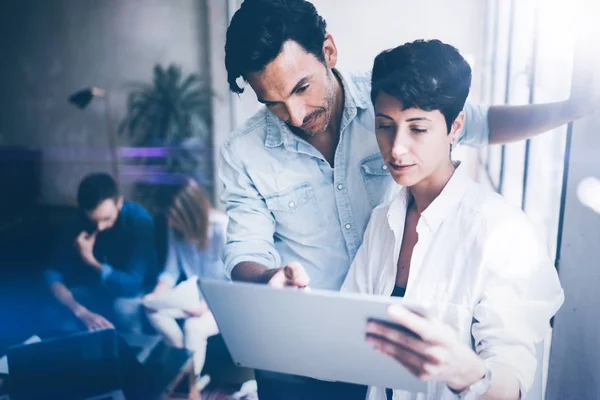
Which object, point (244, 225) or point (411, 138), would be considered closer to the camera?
point (411, 138)

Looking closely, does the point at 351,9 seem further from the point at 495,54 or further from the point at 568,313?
the point at 568,313

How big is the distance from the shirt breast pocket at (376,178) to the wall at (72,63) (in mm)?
2023

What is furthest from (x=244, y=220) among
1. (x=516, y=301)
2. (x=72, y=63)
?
(x=72, y=63)

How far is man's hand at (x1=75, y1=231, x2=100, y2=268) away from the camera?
2.02 meters

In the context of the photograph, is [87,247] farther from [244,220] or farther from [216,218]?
[244,220]

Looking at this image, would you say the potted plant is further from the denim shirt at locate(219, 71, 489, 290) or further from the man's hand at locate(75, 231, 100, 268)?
the denim shirt at locate(219, 71, 489, 290)

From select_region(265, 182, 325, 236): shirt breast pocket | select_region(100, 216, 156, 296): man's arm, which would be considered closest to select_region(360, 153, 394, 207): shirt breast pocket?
select_region(265, 182, 325, 236): shirt breast pocket

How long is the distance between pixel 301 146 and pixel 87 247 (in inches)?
57.6

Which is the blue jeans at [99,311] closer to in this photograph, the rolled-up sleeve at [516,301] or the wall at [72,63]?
the wall at [72,63]

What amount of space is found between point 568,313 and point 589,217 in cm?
19

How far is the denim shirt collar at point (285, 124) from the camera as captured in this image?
923mm

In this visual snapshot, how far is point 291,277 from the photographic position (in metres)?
0.77

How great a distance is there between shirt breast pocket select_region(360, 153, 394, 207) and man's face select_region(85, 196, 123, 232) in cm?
143

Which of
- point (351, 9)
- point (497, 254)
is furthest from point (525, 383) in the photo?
point (351, 9)
